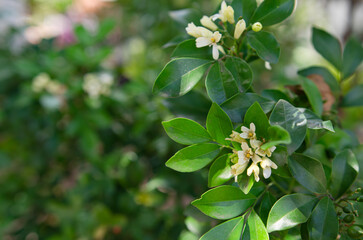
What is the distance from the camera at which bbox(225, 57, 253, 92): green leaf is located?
397 millimetres

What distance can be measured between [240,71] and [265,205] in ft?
0.54

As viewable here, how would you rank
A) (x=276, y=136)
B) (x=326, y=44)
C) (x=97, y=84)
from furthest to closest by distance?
(x=97, y=84) < (x=326, y=44) < (x=276, y=136)

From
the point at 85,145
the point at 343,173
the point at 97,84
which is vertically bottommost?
the point at 85,145

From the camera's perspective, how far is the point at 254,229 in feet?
1.15

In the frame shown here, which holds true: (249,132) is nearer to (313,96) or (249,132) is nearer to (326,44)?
(313,96)

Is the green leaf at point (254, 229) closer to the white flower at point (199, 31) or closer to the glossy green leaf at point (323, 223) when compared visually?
the glossy green leaf at point (323, 223)

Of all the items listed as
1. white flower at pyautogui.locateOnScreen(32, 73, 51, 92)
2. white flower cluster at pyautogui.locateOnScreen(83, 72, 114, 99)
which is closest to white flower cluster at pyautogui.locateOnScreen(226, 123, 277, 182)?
white flower cluster at pyautogui.locateOnScreen(83, 72, 114, 99)

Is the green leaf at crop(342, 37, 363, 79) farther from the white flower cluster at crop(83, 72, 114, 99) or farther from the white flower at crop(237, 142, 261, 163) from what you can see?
the white flower cluster at crop(83, 72, 114, 99)

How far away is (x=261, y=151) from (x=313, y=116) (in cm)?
9

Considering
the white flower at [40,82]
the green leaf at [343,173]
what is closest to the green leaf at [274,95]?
the green leaf at [343,173]

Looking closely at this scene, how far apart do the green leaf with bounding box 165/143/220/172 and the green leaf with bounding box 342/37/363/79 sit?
13.0 inches

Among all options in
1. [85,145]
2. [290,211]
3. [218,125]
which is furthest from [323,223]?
[85,145]

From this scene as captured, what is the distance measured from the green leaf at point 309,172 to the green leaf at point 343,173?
0.03m

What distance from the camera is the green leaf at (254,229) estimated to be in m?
0.34
